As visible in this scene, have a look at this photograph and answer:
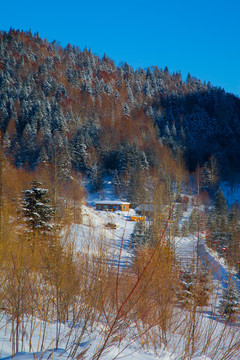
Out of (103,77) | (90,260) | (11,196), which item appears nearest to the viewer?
(90,260)

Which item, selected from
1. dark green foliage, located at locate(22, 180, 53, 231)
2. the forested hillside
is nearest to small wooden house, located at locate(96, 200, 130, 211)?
the forested hillside

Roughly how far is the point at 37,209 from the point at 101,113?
66.6 metres

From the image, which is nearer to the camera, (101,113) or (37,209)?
(37,209)

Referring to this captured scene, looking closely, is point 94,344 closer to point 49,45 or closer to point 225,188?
point 225,188

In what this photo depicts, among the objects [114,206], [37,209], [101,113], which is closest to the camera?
[37,209]

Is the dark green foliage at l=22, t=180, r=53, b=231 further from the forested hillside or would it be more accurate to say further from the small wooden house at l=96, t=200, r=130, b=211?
the forested hillside

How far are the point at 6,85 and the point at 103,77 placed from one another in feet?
135

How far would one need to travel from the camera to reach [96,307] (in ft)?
10.6

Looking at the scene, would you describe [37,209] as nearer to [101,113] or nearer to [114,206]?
[114,206]

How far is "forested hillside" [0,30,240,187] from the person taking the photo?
50.2 m

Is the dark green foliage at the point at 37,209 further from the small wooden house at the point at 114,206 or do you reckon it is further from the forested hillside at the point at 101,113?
the forested hillside at the point at 101,113

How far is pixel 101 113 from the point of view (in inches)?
2886

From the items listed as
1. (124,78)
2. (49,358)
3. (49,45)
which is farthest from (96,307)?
(49,45)

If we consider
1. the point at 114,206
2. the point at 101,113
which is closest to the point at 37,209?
the point at 114,206
